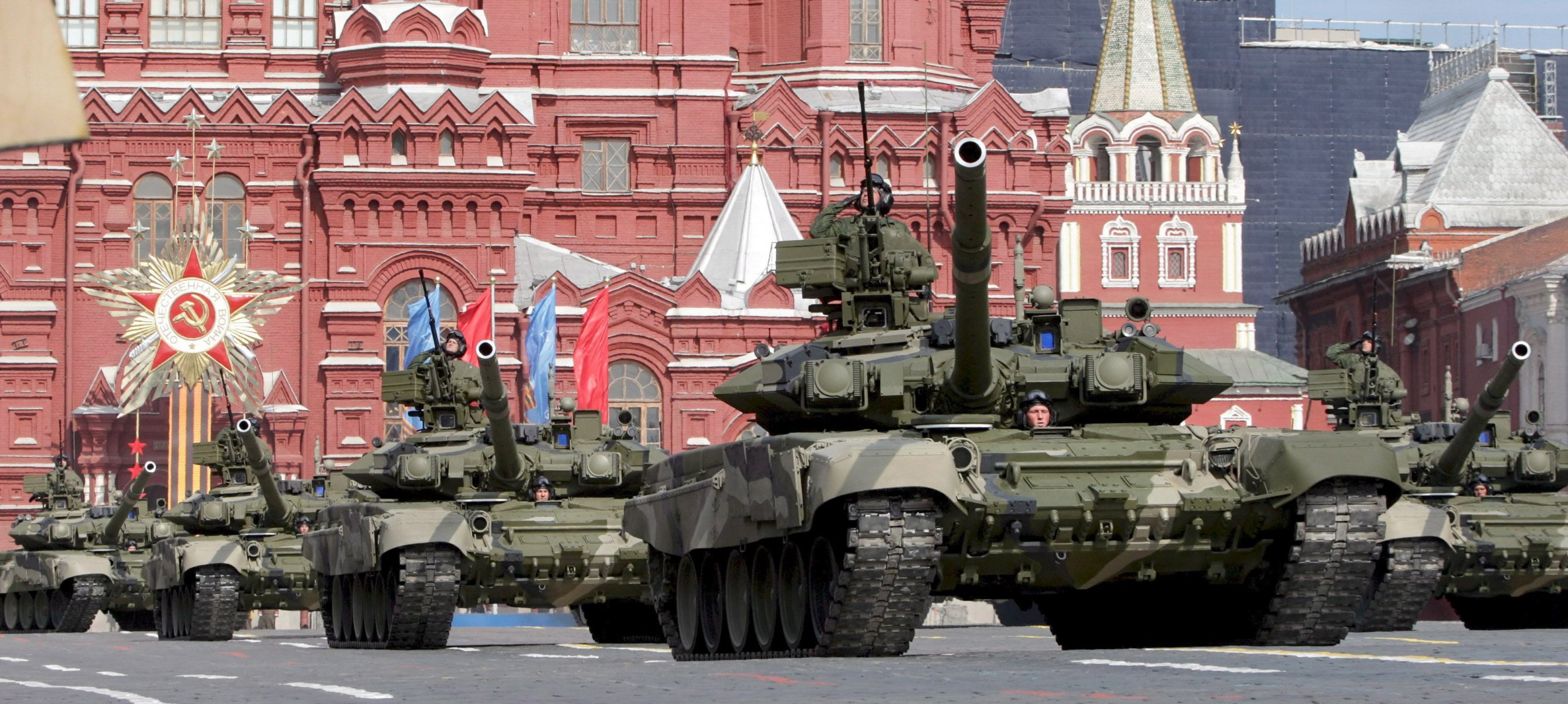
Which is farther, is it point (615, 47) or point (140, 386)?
point (615, 47)

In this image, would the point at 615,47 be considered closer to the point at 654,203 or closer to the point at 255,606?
the point at 654,203

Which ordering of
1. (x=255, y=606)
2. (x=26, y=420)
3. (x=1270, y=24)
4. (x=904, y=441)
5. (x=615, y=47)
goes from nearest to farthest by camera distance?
1. (x=904, y=441)
2. (x=255, y=606)
3. (x=26, y=420)
4. (x=615, y=47)
5. (x=1270, y=24)

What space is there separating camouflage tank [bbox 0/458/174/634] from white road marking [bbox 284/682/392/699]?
22.3 meters

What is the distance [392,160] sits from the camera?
172 feet

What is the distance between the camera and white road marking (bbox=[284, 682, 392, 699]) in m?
11.1

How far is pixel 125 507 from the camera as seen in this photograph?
36.1 m

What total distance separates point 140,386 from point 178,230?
357 cm

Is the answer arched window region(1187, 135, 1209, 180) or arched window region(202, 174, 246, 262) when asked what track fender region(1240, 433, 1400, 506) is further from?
arched window region(1187, 135, 1209, 180)

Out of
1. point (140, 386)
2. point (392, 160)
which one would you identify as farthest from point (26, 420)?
point (392, 160)

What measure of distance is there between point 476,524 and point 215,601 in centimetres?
812

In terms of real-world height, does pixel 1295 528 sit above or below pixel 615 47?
below

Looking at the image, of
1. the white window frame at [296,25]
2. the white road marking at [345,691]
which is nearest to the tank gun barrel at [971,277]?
the white road marking at [345,691]

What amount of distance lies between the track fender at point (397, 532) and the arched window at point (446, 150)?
2979 centimetres

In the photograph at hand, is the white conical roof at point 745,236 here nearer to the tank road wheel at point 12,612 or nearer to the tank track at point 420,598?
the tank road wheel at point 12,612
